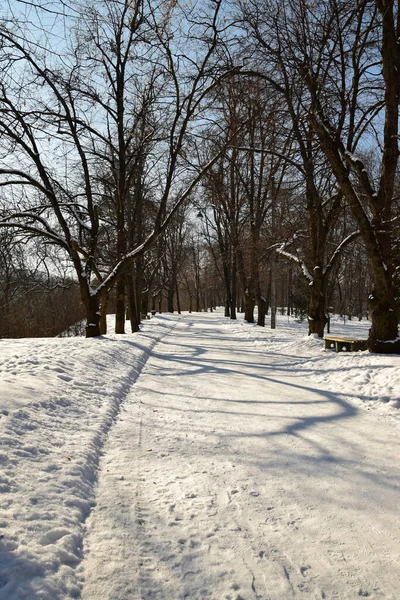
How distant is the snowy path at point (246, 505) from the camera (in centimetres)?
212

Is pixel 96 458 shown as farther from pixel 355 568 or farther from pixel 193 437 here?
pixel 355 568

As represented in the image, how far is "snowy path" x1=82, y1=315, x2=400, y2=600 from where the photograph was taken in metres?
2.12

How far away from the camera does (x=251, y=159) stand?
19.2 m

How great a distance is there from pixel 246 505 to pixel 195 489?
0.47 meters

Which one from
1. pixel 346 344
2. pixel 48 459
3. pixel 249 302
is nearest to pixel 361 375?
pixel 346 344

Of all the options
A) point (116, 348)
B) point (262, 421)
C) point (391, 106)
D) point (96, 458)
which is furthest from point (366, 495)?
point (391, 106)

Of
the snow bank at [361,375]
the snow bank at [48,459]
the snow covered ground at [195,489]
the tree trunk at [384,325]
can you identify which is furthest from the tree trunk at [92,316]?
the tree trunk at [384,325]

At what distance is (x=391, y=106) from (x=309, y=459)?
791 cm

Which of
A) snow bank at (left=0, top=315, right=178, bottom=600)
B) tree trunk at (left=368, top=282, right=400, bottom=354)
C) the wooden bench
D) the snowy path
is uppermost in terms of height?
tree trunk at (left=368, top=282, right=400, bottom=354)

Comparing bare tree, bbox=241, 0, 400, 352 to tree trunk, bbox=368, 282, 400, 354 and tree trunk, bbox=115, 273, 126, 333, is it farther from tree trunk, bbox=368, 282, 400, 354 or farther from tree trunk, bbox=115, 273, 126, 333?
tree trunk, bbox=115, 273, 126, 333

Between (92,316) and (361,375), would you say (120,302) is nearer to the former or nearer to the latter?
(92,316)

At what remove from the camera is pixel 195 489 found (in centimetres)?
308

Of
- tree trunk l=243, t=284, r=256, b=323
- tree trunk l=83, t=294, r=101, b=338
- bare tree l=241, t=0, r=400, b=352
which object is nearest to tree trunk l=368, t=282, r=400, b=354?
bare tree l=241, t=0, r=400, b=352

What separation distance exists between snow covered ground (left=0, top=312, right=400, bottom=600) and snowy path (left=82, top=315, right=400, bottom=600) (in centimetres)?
1
